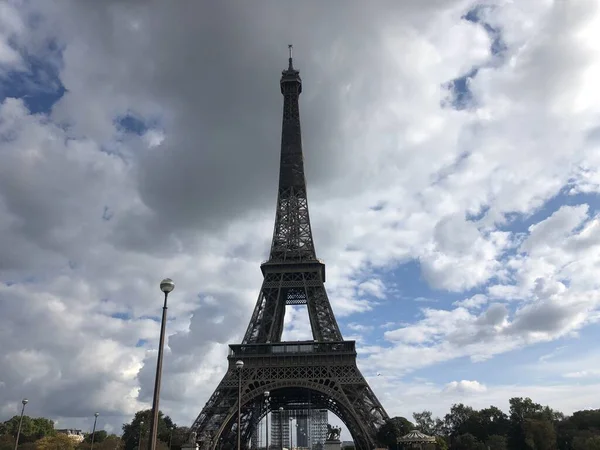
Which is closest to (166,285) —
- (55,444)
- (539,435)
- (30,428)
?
(539,435)

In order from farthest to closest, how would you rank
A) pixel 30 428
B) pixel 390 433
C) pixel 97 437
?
pixel 97 437 < pixel 30 428 < pixel 390 433

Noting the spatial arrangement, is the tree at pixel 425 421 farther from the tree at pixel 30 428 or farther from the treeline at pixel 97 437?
the tree at pixel 30 428

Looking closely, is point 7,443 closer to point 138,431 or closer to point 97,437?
point 138,431

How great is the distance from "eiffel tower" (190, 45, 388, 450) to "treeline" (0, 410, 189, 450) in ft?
38.7

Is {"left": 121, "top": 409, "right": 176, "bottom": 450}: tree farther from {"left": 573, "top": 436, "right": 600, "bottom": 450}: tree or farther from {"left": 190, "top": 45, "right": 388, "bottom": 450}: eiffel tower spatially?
{"left": 573, "top": 436, "right": 600, "bottom": 450}: tree

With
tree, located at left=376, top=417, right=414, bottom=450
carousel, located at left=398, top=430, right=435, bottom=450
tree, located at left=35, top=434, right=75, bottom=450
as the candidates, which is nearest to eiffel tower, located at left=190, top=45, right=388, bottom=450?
tree, located at left=376, top=417, right=414, bottom=450

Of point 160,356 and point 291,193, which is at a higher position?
point 291,193

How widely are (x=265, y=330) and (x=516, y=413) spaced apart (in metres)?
42.1

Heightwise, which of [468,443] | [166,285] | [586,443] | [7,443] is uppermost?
[166,285]

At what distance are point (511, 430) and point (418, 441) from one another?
105 ft

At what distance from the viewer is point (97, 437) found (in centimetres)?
10662

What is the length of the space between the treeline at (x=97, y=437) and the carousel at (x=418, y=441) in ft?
107

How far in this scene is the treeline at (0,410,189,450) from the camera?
2793 inches

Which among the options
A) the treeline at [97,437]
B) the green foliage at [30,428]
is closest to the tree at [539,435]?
the treeline at [97,437]
